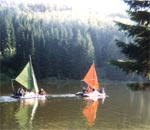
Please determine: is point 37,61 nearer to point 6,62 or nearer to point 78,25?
point 6,62

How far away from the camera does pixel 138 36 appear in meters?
13.8

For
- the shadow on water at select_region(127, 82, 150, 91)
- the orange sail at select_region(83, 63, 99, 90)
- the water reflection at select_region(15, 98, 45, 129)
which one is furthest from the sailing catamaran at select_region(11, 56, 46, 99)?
the shadow on water at select_region(127, 82, 150, 91)

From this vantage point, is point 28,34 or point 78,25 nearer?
point 28,34

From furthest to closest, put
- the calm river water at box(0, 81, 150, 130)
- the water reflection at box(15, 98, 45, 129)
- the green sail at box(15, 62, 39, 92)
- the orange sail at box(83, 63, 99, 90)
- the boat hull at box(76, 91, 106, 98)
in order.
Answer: the orange sail at box(83, 63, 99, 90), the boat hull at box(76, 91, 106, 98), the green sail at box(15, 62, 39, 92), the calm river water at box(0, 81, 150, 130), the water reflection at box(15, 98, 45, 129)

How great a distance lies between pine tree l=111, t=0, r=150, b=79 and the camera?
1361cm

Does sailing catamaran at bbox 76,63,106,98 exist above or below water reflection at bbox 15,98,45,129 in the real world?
below

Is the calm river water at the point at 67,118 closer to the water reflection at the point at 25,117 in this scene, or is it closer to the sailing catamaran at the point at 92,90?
the water reflection at the point at 25,117

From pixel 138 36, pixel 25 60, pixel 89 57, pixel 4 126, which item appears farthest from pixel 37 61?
pixel 138 36

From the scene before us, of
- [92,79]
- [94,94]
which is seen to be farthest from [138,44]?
[92,79]

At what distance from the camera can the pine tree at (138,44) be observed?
1361cm

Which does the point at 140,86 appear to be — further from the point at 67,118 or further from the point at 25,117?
the point at 25,117

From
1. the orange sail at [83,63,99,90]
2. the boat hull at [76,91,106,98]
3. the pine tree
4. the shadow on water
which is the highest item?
the pine tree

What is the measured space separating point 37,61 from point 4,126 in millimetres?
80043

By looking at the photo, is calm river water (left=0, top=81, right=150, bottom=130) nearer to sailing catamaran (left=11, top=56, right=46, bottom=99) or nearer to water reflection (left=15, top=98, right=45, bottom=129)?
water reflection (left=15, top=98, right=45, bottom=129)
